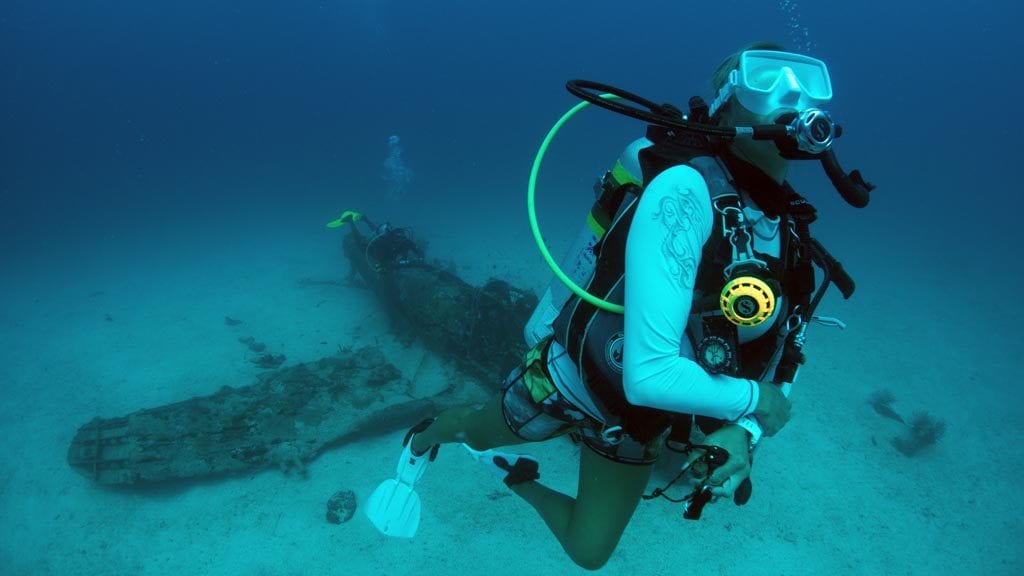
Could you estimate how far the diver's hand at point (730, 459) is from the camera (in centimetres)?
179

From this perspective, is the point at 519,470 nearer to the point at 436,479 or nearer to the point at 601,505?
the point at 601,505

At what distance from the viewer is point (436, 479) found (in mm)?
5727

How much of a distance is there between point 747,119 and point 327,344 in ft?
28.3

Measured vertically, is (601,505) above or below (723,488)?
below

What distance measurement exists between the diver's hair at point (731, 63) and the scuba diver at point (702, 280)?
0.6 inches

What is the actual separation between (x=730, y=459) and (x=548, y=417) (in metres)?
1.26

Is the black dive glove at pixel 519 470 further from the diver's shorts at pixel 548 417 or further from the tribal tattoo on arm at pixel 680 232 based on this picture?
the tribal tattoo on arm at pixel 680 232

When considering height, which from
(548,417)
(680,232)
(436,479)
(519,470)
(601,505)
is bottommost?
(436,479)

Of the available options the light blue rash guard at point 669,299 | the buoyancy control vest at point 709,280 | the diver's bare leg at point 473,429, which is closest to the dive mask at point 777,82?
the buoyancy control vest at point 709,280

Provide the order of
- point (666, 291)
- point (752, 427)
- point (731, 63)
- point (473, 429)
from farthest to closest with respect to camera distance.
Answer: point (473, 429), point (731, 63), point (752, 427), point (666, 291)

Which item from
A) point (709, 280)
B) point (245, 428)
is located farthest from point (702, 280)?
point (245, 428)

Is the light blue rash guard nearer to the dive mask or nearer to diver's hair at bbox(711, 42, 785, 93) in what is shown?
the dive mask

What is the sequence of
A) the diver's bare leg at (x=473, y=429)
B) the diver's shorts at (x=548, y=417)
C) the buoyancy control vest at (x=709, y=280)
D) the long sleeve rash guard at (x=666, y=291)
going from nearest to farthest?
the long sleeve rash guard at (x=666, y=291) < the buoyancy control vest at (x=709, y=280) < the diver's shorts at (x=548, y=417) < the diver's bare leg at (x=473, y=429)

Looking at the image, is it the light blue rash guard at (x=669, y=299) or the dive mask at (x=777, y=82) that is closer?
the light blue rash guard at (x=669, y=299)
